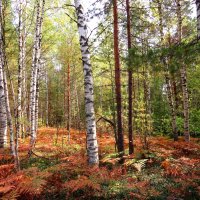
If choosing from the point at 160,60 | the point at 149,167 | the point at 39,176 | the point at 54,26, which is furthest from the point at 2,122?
the point at 54,26

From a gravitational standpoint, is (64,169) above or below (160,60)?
below

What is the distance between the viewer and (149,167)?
802 centimetres

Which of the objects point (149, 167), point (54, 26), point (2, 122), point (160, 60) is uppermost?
point (54, 26)

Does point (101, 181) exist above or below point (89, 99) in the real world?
below

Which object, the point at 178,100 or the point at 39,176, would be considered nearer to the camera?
the point at 39,176

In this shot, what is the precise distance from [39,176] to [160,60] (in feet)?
13.4

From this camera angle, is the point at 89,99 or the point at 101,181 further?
the point at 89,99

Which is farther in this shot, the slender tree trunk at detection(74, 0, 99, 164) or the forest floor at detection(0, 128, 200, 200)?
the slender tree trunk at detection(74, 0, 99, 164)

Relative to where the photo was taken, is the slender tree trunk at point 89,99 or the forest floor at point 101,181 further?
the slender tree trunk at point 89,99

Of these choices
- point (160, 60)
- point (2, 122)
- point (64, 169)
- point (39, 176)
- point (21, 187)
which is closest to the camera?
point (21, 187)

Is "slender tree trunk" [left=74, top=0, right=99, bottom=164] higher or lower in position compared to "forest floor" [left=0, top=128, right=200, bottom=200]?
higher

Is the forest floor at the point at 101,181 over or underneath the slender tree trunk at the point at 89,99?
underneath

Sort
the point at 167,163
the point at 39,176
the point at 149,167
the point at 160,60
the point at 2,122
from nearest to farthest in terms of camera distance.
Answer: the point at 39,176 → the point at 160,60 → the point at 167,163 → the point at 149,167 → the point at 2,122

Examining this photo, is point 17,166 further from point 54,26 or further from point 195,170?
point 54,26
